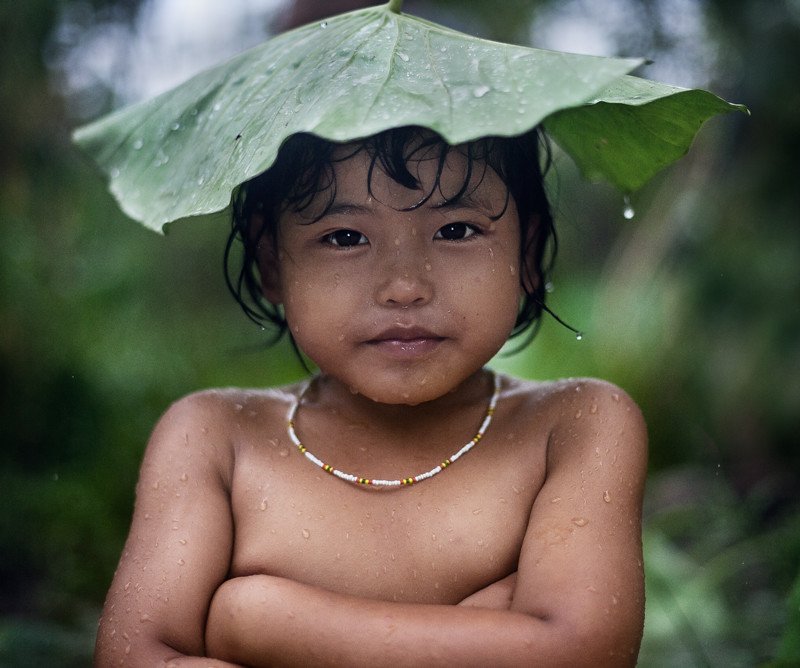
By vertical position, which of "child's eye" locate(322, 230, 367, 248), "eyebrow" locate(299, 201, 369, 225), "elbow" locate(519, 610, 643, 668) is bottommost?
"elbow" locate(519, 610, 643, 668)

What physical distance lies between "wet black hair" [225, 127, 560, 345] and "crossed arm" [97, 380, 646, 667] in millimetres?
407

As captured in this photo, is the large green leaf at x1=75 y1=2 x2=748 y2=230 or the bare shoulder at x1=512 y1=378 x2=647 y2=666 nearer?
the large green leaf at x1=75 y1=2 x2=748 y2=230

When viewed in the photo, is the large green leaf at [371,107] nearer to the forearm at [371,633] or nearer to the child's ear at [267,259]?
the child's ear at [267,259]

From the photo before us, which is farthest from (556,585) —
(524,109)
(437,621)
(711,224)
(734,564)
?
(711,224)

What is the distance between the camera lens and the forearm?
1.37 meters

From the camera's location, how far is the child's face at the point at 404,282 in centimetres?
Answer: 154

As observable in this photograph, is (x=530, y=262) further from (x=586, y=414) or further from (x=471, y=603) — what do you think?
(x=471, y=603)

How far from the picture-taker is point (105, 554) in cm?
307

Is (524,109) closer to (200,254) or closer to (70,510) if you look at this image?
(70,510)

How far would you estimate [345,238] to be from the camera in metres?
1.60

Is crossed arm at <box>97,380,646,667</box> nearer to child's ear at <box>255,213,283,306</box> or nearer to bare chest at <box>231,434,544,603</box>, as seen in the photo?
bare chest at <box>231,434,544,603</box>

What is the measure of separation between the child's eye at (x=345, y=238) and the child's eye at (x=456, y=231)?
13cm

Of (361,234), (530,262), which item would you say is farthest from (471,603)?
(530,262)

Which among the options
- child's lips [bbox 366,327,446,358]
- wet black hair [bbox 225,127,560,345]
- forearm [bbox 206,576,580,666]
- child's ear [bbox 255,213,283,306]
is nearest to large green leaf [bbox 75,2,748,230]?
wet black hair [bbox 225,127,560,345]
